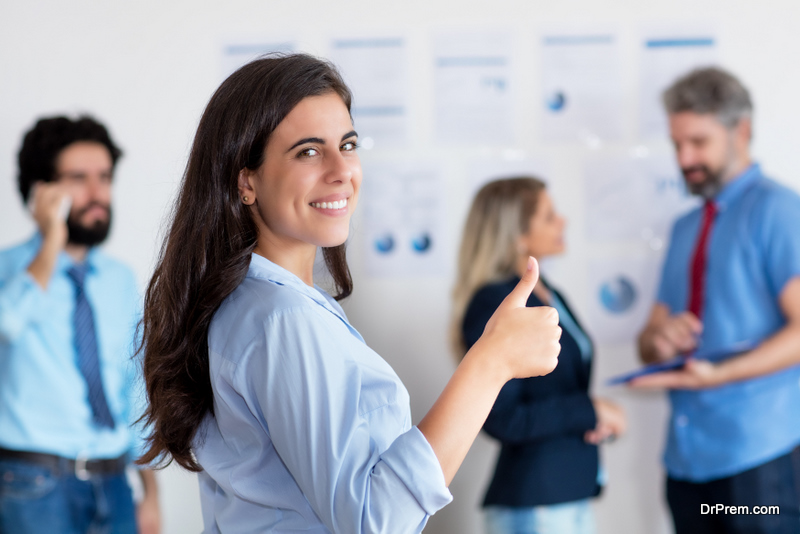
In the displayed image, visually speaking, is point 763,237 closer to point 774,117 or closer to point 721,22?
point 774,117

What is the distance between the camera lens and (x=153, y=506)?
2719 millimetres

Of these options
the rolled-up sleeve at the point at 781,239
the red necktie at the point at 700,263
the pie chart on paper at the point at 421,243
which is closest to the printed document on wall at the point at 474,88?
the pie chart on paper at the point at 421,243

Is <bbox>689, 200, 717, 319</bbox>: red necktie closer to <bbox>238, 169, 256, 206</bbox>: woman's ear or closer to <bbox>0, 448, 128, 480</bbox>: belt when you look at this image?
<bbox>238, 169, 256, 206</bbox>: woman's ear

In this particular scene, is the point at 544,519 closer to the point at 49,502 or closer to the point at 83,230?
the point at 49,502

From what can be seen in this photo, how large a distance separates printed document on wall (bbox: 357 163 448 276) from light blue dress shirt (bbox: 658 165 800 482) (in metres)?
1.05

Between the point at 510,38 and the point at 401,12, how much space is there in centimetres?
45

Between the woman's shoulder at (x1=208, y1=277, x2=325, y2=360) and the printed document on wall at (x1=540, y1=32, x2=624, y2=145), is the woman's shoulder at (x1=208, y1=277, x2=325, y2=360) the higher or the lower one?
the lower one

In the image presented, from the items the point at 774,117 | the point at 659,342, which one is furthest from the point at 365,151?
the point at 774,117

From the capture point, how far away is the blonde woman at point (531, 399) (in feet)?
7.33

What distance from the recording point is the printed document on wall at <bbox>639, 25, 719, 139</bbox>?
2672 mm

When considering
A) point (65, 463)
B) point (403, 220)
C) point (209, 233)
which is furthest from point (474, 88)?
point (65, 463)

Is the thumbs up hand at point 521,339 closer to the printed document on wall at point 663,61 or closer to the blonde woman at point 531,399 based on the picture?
the blonde woman at point 531,399

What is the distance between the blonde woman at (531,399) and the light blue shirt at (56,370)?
1267mm

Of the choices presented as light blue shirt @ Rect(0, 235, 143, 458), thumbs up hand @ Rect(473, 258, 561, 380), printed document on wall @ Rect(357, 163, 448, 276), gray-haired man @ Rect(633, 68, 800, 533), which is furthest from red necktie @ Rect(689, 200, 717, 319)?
light blue shirt @ Rect(0, 235, 143, 458)
